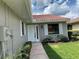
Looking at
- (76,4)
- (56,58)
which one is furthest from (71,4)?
(56,58)

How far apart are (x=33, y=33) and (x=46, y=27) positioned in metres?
2.12

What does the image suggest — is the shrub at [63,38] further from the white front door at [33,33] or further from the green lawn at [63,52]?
the green lawn at [63,52]

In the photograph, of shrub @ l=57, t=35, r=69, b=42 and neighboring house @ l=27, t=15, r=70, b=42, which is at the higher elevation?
neighboring house @ l=27, t=15, r=70, b=42

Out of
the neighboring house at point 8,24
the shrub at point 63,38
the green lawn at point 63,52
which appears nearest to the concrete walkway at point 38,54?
the green lawn at point 63,52

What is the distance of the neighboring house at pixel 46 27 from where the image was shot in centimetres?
2780

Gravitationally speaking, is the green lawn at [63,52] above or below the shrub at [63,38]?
below

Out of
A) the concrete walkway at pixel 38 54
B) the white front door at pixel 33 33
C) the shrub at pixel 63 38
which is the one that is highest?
the white front door at pixel 33 33

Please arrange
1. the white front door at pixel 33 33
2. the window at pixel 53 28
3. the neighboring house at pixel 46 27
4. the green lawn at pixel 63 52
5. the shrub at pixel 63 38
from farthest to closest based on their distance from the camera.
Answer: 1. the white front door at pixel 33 33
2. the window at pixel 53 28
3. the neighboring house at pixel 46 27
4. the shrub at pixel 63 38
5. the green lawn at pixel 63 52

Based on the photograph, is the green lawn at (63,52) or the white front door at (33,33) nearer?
the green lawn at (63,52)

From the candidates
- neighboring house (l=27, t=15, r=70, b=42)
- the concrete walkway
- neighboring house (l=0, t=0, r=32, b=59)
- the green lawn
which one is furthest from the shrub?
neighboring house (l=0, t=0, r=32, b=59)

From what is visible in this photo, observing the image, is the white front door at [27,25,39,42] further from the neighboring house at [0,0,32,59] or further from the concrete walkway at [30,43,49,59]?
the neighboring house at [0,0,32,59]

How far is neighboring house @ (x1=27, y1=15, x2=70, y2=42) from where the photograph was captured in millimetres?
27797

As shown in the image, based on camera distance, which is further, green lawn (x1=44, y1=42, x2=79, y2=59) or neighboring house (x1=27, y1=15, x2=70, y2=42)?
neighboring house (x1=27, y1=15, x2=70, y2=42)

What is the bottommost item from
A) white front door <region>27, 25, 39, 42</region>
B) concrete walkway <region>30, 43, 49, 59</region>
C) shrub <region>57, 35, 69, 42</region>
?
concrete walkway <region>30, 43, 49, 59</region>
